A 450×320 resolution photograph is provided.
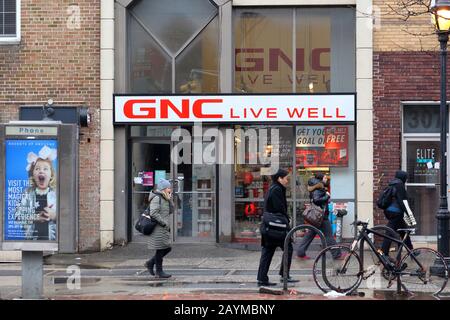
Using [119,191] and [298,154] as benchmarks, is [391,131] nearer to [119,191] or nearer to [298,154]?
[298,154]

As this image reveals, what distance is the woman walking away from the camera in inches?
463

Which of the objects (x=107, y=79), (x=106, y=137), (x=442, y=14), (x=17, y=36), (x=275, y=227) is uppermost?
(x=17, y=36)

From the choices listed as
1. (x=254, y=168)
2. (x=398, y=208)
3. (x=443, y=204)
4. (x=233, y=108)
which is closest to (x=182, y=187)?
(x=254, y=168)

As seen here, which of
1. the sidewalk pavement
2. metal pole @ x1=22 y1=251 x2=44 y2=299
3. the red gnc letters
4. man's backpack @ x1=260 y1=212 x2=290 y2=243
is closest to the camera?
metal pole @ x1=22 y1=251 x2=44 y2=299

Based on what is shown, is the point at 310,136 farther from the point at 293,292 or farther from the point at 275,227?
the point at 293,292

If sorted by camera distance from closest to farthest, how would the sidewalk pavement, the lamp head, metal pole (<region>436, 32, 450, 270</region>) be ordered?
the sidewalk pavement < metal pole (<region>436, 32, 450, 270</region>) < the lamp head

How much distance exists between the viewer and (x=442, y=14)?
38.3 feet

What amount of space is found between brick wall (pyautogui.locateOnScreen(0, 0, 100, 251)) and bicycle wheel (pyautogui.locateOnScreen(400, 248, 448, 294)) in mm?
7652

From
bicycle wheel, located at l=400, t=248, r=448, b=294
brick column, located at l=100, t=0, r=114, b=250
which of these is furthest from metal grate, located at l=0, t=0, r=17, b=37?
bicycle wheel, located at l=400, t=248, r=448, b=294

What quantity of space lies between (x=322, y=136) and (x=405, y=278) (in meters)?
5.93

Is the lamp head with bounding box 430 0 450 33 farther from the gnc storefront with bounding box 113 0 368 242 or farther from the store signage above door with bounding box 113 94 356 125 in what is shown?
the gnc storefront with bounding box 113 0 368 242

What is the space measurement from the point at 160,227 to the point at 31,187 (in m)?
2.73

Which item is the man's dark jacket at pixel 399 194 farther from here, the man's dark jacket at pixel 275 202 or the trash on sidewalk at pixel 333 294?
the trash on sidewalk at pixel 333 294
